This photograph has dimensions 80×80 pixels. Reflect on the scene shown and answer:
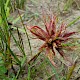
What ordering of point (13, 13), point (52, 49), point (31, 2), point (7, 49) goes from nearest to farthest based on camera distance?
point (52, 49)
point (7, 49)
point (13, 13)
point (31, 2)

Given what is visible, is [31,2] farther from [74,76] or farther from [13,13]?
[74,76]

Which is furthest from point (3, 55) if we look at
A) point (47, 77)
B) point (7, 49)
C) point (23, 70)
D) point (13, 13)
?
point (13, 13)

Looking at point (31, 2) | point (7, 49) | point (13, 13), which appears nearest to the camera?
point (7, 49)

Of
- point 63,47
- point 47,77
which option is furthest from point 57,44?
point 47,77

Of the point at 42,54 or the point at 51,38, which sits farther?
the point at 42,54

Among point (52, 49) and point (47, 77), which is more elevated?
point (52, 49)

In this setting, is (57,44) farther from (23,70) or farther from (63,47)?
(23,70)

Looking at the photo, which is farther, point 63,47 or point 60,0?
point 60,0

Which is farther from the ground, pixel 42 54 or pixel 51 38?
pixel 51 38

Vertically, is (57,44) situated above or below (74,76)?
above
